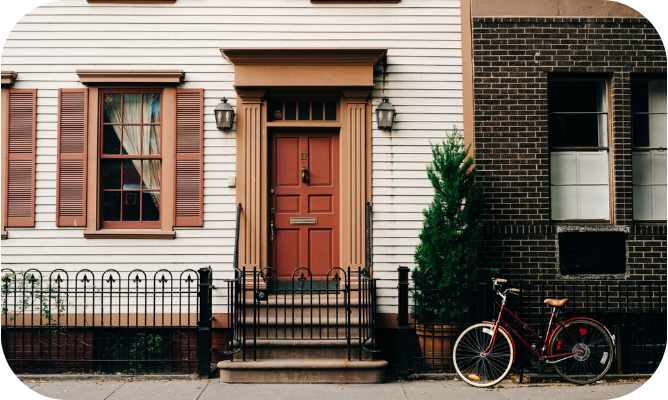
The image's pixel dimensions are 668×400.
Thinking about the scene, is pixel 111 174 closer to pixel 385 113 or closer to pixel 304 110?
pixel 304 110

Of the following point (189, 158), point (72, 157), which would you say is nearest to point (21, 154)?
point (72, 157)

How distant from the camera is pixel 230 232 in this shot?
6.72 m

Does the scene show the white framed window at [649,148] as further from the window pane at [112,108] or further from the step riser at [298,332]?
the window pane at [112,108]

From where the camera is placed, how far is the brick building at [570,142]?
21.8 ft

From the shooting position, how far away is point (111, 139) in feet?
22.5

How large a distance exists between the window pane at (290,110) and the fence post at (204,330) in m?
2.34

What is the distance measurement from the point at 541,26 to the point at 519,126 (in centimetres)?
Answer: 139

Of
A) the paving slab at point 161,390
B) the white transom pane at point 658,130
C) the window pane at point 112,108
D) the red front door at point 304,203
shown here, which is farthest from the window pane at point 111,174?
the white transom pane at point 658,130

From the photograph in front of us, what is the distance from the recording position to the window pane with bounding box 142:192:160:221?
6.84 metres

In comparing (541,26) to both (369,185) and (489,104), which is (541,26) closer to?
(489,104)

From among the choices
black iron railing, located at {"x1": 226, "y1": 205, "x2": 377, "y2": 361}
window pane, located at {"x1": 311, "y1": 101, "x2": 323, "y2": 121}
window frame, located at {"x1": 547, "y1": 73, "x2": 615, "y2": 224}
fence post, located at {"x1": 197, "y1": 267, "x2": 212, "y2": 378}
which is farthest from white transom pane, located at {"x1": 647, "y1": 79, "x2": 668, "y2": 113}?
fence post, located at {"x1": 197, "y1": 267, "x2": 212, "y2": 378}

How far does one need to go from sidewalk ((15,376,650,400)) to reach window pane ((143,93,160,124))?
10.9 feet

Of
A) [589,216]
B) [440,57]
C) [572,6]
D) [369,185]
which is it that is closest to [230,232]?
[369,185]

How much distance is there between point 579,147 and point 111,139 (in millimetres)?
6365
